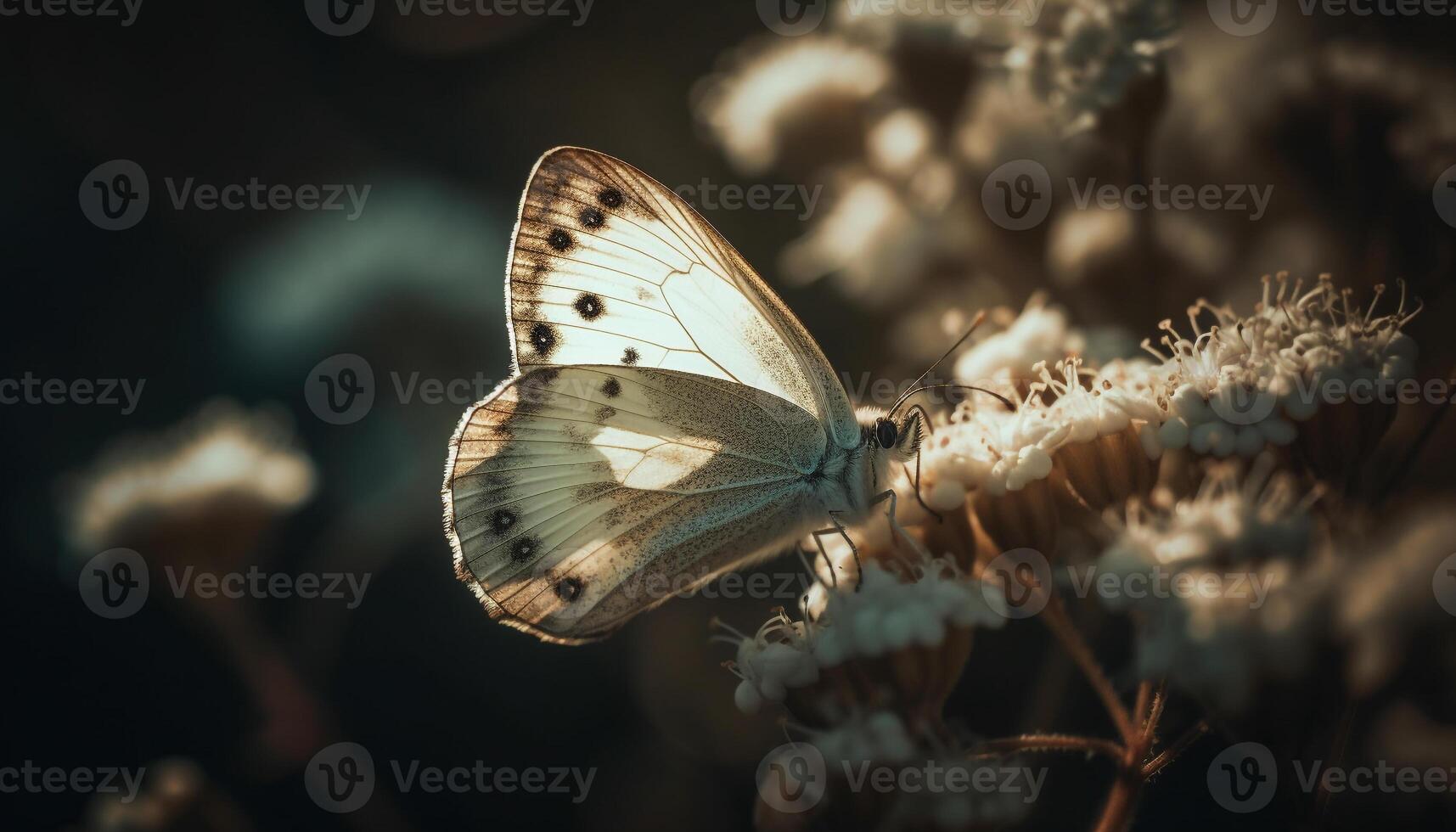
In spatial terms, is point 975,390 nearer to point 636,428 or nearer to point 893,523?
point 893,523

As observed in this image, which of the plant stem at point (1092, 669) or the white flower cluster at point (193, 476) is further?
the white flower cluster at point (193, 476)

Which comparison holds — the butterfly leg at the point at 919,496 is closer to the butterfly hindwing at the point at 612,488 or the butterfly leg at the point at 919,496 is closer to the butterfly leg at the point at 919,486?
the butterfly leg at the point at 919,486

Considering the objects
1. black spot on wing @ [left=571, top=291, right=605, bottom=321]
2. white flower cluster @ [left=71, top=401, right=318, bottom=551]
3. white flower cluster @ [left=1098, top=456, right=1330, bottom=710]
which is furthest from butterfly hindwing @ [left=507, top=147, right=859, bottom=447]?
white flower cluster @ [left=71, top=401, right=318, bottom=551]

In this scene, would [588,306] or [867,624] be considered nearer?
[867,624]

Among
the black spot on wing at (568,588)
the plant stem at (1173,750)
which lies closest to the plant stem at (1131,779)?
the plant stem at (1173,750)

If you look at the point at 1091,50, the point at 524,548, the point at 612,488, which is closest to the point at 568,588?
the point at 524,548

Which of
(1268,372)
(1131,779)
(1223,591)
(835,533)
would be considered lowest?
(1131,779)

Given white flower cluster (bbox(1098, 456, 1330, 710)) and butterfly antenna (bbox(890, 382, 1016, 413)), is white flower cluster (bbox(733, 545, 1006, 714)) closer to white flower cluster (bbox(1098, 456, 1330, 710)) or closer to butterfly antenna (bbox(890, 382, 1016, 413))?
white flower cluster (bbox(1098, 456, 1330, 710))
